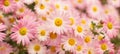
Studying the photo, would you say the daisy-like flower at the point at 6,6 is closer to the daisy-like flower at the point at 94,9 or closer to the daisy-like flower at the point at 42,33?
the daisy-like flower at the point at 42,33

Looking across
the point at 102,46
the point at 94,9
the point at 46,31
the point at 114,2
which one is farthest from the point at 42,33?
the point at 114,2

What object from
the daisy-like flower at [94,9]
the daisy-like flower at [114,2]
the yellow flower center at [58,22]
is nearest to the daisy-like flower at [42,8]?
the yellow flower center at [58,22]

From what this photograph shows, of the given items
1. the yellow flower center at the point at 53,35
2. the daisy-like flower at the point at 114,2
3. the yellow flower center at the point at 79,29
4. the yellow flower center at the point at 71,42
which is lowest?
the yellow flower center at the point at 71,42

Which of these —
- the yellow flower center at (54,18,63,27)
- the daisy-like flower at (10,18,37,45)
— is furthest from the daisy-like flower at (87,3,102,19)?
the daisy-like flower at (10,18,37,45)

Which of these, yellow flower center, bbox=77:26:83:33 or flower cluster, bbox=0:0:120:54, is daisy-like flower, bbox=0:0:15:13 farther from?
yellow flower center, bbox=77:26:83:33

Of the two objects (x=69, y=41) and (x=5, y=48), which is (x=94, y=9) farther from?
(x=5, y=48)

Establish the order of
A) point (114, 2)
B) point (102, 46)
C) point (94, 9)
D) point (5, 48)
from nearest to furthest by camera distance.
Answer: point (5, 48) → point (102, 46) → point (94, 9) → point (114, 2)
